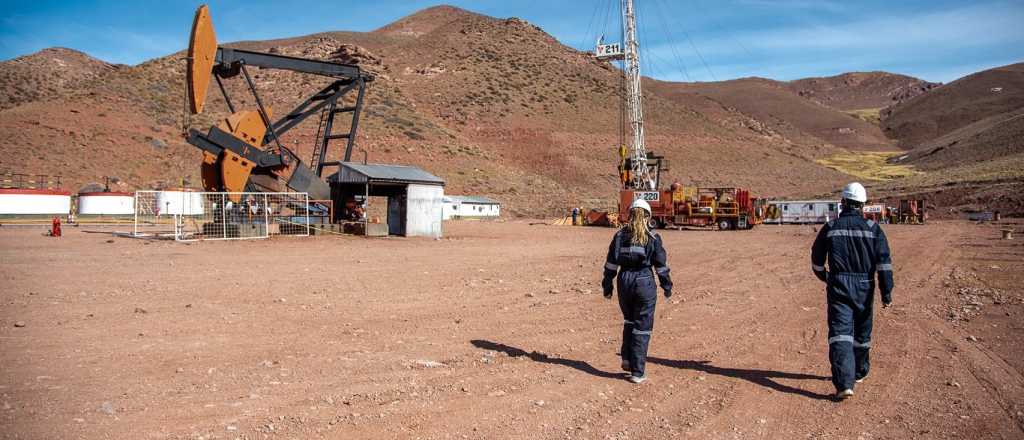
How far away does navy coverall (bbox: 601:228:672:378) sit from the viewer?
223 inches

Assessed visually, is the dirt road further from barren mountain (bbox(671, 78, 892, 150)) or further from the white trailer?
barren mountain (bbox(671, 78, 892, 150))

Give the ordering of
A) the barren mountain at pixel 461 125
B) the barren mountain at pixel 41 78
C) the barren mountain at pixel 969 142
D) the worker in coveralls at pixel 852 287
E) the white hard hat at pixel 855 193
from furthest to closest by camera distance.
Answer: the barren mountain at pixel 41 78 < the barren mountain at pixel 969 142 < the barren mountain at pixel 461 125 < the white hard hat at pixel 855 193 < the worker in coveralls at pixel 852 287

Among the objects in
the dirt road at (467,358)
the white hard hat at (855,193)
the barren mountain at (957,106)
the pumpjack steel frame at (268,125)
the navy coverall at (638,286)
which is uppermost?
the barren mountain at (957,106)

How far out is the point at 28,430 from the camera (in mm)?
4258

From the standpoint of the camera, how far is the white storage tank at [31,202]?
32938mm

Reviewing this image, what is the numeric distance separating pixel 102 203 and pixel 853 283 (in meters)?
39.6

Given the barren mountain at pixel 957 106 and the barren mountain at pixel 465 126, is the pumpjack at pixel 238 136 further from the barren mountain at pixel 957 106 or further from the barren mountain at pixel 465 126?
the barren mountain at pixel 957 106

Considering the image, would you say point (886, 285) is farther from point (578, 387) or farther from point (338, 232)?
point (338, 232)

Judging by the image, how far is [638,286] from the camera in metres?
5.65

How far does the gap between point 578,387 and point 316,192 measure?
2068 centimetres

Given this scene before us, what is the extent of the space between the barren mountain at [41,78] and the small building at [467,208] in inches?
1359

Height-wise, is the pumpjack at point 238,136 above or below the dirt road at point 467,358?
above

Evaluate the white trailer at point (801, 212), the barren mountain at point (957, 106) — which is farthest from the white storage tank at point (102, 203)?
the barren mountain at point (957, 106)

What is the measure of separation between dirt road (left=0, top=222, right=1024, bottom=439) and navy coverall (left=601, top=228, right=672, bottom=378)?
38 centimetres
